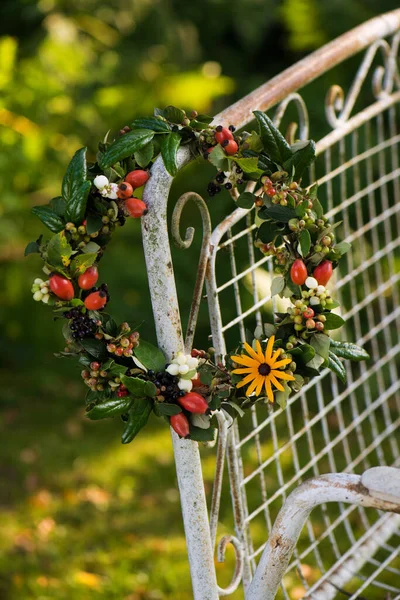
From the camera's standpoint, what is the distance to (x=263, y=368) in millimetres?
1029

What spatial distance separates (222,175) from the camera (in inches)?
41.3

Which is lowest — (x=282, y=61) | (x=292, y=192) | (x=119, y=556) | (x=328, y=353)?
(x=119, y=556)

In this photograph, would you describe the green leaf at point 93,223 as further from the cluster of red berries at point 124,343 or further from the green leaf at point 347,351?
the green leaf at point 347,351

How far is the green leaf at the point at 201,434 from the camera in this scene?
1.02m

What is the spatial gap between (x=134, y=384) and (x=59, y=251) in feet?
0.67

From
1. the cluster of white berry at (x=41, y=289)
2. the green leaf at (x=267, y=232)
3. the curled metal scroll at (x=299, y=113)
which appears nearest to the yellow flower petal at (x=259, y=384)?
the green leaf at (x=267, y=232)

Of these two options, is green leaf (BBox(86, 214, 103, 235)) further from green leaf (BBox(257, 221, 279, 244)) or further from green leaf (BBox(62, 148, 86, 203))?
green leaf (BBox(257, 221, 279, 244))

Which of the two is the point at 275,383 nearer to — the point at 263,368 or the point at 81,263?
the point at 263,368

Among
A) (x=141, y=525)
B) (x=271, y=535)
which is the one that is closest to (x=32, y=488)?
(x=141, y=525)

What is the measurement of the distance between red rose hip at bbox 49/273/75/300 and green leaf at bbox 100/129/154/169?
0.16 m

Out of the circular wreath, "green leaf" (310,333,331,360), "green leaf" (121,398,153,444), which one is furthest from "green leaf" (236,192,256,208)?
"green leaf" (121,398,153,444)

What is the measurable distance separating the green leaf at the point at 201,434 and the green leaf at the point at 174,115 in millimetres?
427

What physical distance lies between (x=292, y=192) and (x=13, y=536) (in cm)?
173

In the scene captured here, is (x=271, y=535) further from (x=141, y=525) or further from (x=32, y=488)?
(x=32, y=488)
